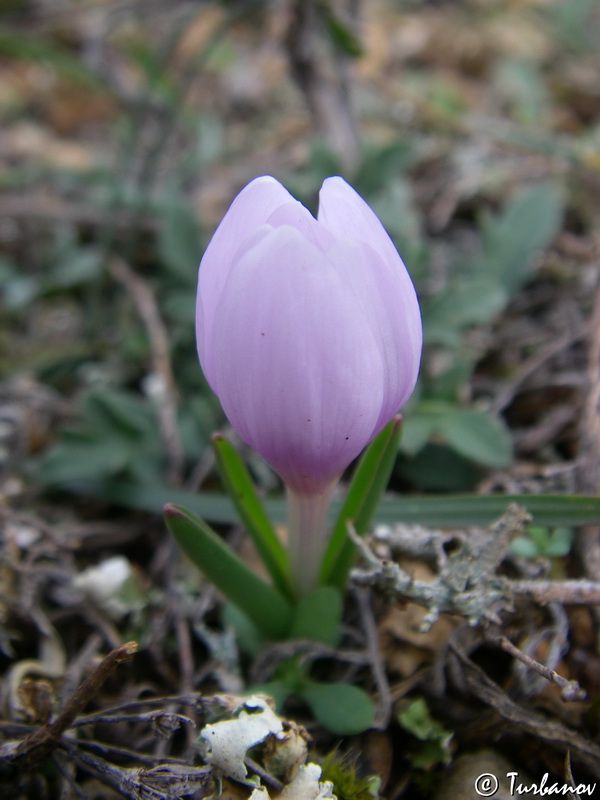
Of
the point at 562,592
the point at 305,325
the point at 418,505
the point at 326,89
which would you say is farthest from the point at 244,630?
the point at 326,89

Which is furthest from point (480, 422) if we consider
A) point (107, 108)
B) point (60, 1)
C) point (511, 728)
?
point (60, 1)

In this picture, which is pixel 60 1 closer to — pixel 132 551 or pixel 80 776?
pixel 132 551

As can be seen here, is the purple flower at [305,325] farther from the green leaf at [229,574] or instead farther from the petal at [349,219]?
the green leaf at [229,574]

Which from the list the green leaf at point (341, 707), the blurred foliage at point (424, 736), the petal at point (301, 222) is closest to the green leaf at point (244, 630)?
the green leaf at point (341, 707)

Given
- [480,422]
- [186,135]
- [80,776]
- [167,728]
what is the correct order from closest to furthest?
[167,728]
[80,776]
[480,422]
[186,135]

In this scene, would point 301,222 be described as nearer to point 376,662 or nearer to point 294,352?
point 294,352

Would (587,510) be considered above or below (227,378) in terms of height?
below

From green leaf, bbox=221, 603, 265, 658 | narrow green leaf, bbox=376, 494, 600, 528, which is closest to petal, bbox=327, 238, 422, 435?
narrow green leaf, bbox=376, 494, 600, 528
